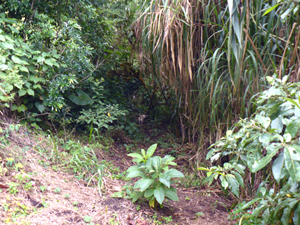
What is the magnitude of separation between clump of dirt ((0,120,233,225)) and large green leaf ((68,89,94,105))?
0.77 metres

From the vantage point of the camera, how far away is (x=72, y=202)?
2197 mm

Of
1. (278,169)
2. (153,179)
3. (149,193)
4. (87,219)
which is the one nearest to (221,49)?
(153,179)

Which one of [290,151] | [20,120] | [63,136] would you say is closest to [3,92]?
[20,120]

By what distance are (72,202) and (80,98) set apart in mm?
1532

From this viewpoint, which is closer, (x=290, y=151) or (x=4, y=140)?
(x=290, y=151)

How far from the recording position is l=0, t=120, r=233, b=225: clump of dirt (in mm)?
1950

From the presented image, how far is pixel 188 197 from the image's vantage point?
2.59m

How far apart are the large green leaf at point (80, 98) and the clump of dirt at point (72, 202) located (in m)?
0.77

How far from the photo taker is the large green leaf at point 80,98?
Result: 335 centimetres

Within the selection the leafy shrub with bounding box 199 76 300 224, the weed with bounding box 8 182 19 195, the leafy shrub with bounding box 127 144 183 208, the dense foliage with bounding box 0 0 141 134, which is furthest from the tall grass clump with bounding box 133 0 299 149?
the weed with bounding box 8 182 19 195

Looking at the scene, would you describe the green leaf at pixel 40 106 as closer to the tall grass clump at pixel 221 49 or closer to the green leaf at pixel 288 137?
the tall grass clump at pixel 221 49

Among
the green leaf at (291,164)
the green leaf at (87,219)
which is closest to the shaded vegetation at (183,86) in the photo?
the green leaf at (291,164)

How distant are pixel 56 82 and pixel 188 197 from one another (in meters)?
1.87

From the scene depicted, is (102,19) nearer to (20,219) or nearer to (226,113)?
(226,113)
